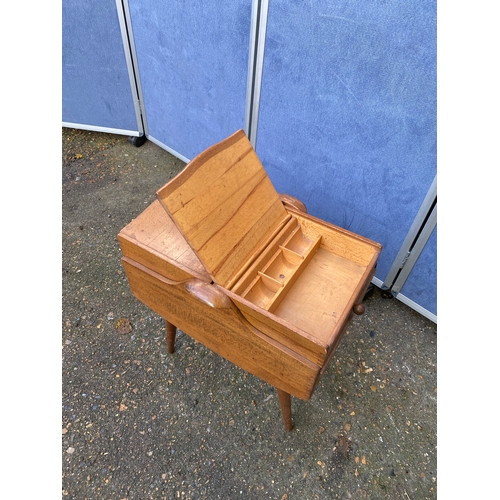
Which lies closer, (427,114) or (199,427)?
(427,114)

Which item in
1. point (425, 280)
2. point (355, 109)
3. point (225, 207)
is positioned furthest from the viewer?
point (425, 280)

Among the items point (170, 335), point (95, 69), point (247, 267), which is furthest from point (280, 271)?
point (95, 69)

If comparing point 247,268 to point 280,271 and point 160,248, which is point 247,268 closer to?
point 280,271

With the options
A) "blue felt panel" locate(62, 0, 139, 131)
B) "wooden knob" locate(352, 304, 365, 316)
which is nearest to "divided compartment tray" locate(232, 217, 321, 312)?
"wooden knob" locate(352, 304, 365, 316)

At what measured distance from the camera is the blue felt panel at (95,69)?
9.71 feet

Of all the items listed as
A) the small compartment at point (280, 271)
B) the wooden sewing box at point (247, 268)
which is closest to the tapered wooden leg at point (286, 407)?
the wooden sewing box at point (247, 268)

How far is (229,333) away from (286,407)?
0.57 metres

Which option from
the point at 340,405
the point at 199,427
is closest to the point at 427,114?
the point at 340,405

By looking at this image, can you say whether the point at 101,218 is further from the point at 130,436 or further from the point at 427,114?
the point at 427,114

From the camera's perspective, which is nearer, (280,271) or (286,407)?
(280,271)

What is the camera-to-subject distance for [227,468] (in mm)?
1855

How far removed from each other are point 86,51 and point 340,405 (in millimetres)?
3431

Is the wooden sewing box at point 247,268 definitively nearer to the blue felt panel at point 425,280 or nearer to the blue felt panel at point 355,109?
the blue felt panel at point 355,109

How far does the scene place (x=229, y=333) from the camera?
1.52 meters
